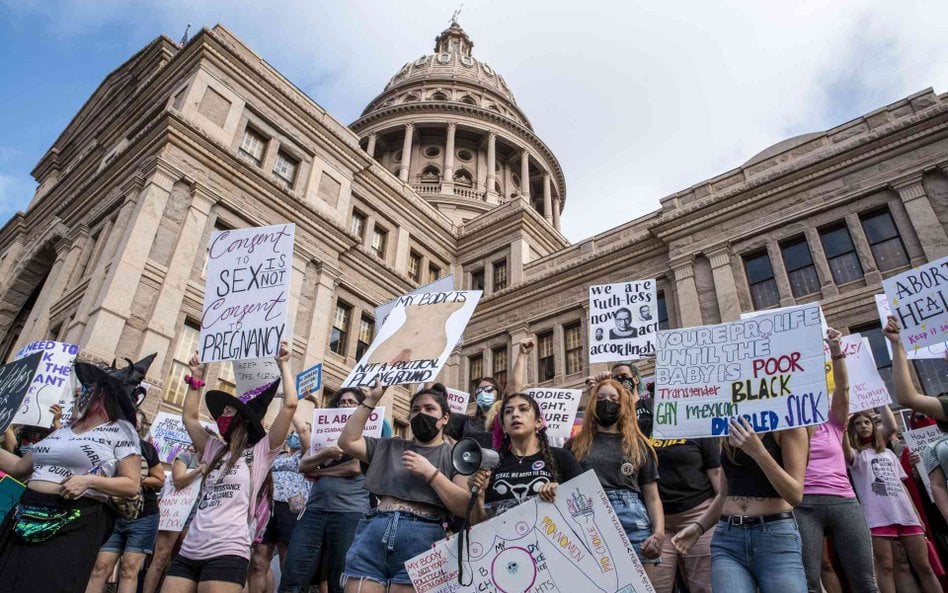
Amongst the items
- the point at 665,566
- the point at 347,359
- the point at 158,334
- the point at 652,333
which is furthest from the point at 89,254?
the point at 665,566

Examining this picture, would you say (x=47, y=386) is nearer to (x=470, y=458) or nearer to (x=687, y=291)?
(x=470, y=458)

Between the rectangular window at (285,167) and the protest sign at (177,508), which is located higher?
the rectangular window at (285,167)

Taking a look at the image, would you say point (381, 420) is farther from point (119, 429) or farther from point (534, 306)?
point (534, 306)

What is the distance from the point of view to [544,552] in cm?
366

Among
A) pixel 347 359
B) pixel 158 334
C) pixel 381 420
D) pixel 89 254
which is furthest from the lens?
pixel 347 359

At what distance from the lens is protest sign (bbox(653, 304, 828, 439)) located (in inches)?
161

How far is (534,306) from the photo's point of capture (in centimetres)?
2356

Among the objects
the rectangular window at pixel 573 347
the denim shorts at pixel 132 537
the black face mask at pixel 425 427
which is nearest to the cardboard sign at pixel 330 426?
the denim shorts at pixel 132 537

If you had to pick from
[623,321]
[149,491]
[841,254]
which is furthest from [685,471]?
[841,254]

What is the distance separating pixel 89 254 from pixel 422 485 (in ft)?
64.8

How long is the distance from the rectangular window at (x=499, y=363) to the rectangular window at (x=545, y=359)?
4.93ft

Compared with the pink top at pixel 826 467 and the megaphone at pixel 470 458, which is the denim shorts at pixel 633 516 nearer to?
the pink top at pixel 826 467

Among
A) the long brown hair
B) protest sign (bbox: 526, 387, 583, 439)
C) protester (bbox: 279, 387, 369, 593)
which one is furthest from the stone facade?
the long brown hair

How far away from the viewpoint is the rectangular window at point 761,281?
1767 centimetres
